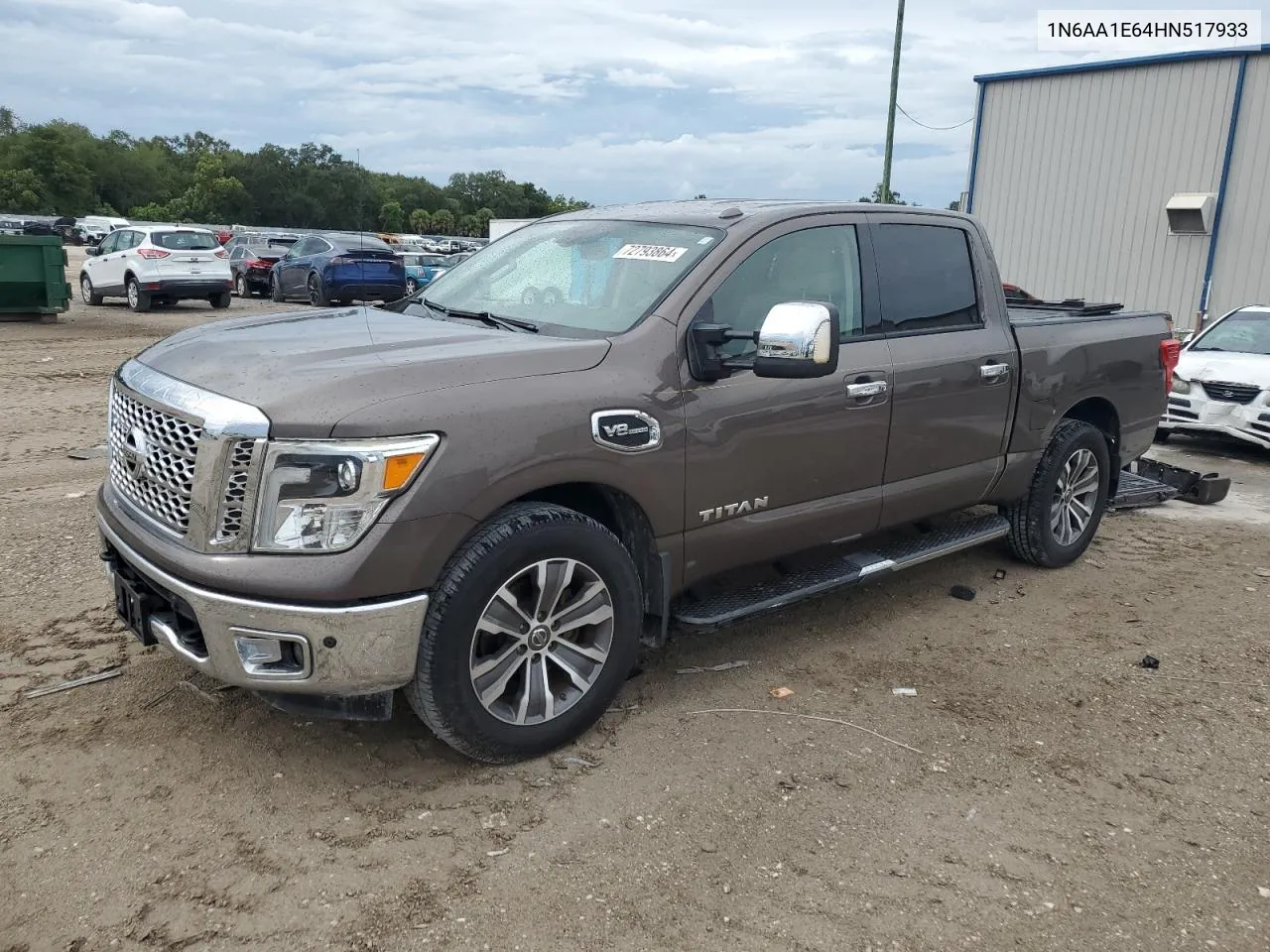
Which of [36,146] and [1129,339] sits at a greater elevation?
[36,146]

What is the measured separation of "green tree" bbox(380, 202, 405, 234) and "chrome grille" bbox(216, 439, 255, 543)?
281 feet

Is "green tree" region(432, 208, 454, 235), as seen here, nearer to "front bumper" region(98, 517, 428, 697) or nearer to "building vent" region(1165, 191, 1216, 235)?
"building vent" region(1165, 191, 1216, 235)

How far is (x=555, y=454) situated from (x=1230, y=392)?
8129mm

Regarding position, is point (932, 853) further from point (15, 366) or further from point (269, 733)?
point (15, 366)

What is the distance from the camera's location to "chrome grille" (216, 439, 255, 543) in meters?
2.95

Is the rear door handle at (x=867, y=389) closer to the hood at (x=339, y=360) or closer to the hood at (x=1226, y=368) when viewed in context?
the hood at (x=339, y=360)

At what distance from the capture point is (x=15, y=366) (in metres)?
12.3

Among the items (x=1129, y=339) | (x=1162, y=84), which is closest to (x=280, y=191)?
(x=1162, y=84)

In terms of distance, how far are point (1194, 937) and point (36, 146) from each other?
96.7 m

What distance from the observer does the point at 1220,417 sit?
9258 millimetres

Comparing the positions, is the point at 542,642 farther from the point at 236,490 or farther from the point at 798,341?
the point at 798,341

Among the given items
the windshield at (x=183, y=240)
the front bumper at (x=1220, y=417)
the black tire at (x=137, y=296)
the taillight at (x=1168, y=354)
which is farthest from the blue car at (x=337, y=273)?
the taillight at (x=1168, y=354)

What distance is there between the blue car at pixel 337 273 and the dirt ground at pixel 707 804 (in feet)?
51.5

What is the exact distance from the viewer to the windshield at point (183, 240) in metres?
19.2
